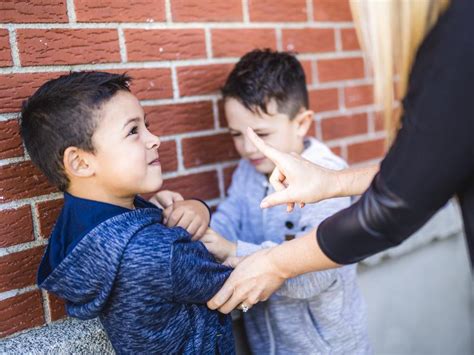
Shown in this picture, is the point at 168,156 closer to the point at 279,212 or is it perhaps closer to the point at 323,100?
the point at 279,212

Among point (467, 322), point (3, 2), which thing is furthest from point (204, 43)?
point (467, 322)

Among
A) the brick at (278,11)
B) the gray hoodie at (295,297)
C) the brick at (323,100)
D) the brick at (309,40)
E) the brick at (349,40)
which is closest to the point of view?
the gray hoodie at (295,297)

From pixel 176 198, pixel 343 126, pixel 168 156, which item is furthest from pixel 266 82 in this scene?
pixel 343 126

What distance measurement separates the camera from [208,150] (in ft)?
7.72

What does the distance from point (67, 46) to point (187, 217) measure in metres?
0.69

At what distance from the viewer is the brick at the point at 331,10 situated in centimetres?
276

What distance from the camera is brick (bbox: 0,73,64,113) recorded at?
1747 mm

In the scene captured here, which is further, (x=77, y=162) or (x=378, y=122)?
(x=378, y=122)

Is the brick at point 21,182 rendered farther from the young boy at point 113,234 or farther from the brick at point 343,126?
the brick at point 343,126

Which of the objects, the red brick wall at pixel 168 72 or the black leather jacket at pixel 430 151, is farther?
the red brick wall at pixel 168 72

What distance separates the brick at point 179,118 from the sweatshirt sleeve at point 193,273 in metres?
0.57

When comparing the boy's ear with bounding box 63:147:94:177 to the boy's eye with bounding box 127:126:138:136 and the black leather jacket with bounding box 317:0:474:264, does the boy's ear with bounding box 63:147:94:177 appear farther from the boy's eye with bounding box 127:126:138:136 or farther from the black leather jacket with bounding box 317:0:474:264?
the black leather jacket with bounding box 317:0:474:264

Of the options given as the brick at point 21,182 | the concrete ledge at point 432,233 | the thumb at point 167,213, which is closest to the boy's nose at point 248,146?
the thumb at point 167,213

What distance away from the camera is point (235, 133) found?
2.26m
